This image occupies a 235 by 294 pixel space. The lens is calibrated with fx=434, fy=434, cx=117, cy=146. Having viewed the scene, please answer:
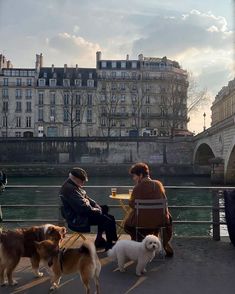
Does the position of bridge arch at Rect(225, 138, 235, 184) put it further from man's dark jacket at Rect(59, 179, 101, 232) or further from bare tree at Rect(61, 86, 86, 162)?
bare tree at Rect(61, 86, 86, 162)

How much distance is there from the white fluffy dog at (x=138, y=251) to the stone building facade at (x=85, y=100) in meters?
62.2

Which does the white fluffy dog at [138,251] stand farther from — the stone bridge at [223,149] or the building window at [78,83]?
the building window at [78,83]

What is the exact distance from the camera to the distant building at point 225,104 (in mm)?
59678

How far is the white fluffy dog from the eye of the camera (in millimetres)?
4910

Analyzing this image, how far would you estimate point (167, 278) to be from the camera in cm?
483

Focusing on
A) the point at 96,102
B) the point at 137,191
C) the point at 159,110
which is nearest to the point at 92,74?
the point at 96,102

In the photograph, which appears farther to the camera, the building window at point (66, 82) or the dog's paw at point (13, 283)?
the building window at point (66, 82)

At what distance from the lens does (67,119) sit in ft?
225

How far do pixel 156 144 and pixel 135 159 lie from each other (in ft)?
10.7

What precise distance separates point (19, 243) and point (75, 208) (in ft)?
3.02

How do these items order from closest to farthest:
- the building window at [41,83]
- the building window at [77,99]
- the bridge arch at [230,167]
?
the bridge arch at [230,167] < the building window at [77,99] < the building window at [41,83]

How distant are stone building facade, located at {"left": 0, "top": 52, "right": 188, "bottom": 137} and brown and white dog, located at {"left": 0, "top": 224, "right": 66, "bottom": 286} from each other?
205 feet

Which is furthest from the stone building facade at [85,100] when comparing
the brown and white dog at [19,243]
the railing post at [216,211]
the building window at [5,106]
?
the brown and white dog at [19,243]

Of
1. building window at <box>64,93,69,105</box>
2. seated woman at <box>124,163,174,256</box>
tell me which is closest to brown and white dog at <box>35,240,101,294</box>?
seated woman at <box>124,163,174,256</box>
